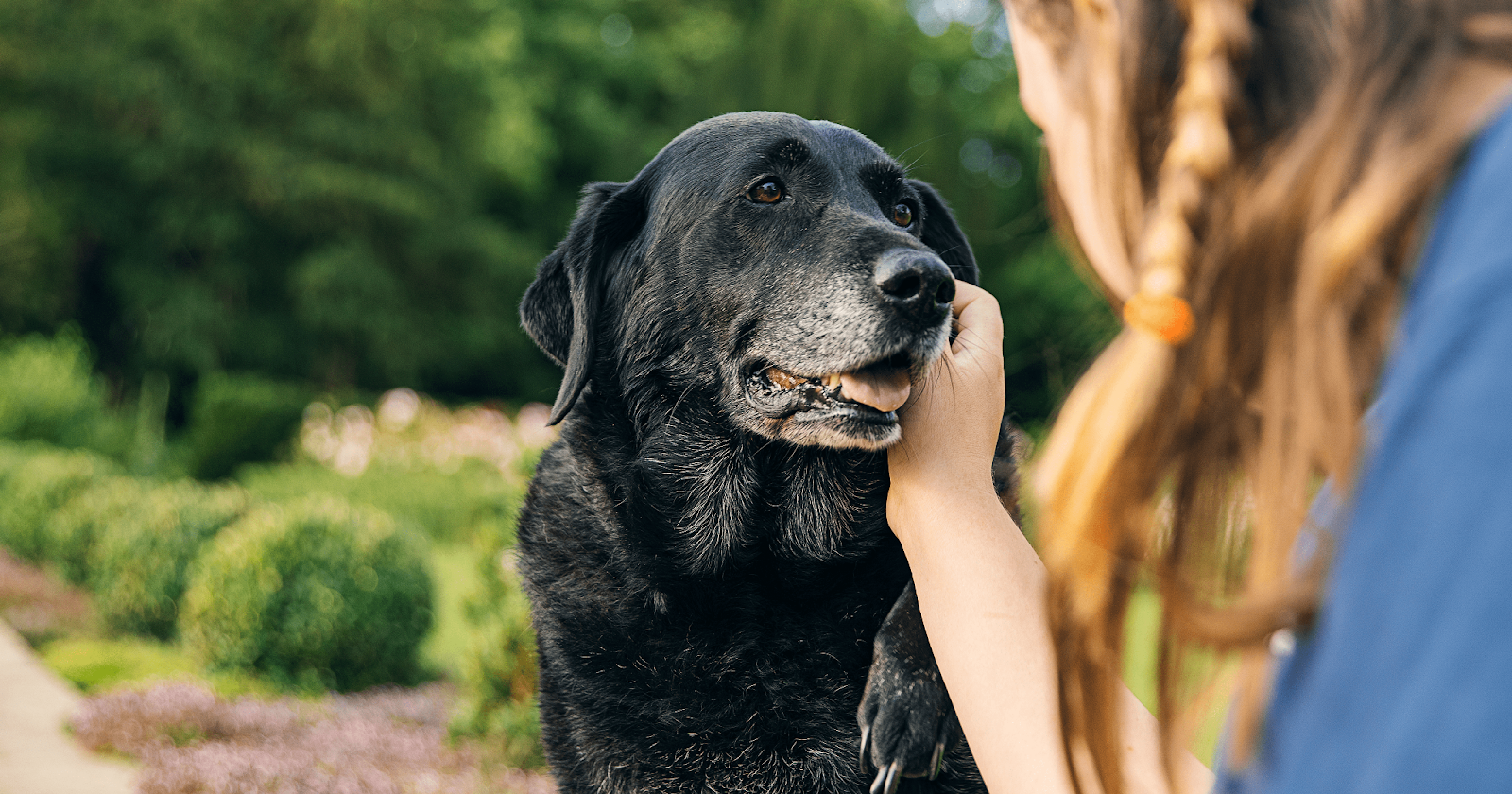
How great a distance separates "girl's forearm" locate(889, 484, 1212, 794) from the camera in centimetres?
124

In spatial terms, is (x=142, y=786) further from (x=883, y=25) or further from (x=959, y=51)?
(x=959, y=51)

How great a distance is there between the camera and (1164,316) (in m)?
0.88

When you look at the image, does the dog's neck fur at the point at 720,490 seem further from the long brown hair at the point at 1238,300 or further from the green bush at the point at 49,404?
the green bush at the point at 49,404

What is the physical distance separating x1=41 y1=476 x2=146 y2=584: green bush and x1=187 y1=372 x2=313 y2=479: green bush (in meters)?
4.59

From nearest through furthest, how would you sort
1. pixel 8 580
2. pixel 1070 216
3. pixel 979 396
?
pixel 1070 216 < pixel 979 396 < pixel 8 580

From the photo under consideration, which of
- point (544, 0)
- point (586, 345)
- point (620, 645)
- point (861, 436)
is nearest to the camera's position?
point (861, 436)

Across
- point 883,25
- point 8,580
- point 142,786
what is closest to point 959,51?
point 883,25

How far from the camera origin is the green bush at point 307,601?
18.8 ft

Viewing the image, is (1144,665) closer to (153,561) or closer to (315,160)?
(153,561)

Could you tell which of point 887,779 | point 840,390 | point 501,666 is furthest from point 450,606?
point 887,779

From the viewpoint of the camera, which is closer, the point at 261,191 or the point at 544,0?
the point at 261,191

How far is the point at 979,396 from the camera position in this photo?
1.80m

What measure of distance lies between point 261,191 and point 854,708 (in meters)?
24.9

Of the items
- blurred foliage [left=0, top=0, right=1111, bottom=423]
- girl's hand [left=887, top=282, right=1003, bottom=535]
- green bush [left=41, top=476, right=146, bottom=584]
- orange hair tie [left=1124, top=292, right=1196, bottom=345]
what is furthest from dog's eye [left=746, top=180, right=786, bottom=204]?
blurred foliage [left=0, top=0, right=1111, bottom=423]
